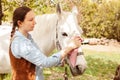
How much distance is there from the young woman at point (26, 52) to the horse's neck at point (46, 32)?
4.15ft

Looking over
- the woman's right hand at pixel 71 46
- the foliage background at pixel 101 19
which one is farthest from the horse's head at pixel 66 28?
the foliage background at pixel 101 19

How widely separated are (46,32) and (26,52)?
1555 mm

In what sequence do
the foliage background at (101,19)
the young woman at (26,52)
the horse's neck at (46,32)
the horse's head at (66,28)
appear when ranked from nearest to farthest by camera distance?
the young woman at (26,52)
the horse's head at (66,28)
the horse's neck at (46,32)
the foliage background at (101,19)

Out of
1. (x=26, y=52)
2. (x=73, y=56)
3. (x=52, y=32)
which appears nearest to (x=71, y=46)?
(x=26, y=52)

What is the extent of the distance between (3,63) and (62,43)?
106cm

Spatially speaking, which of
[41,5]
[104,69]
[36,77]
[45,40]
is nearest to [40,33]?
[45,40]

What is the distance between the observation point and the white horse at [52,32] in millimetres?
3564

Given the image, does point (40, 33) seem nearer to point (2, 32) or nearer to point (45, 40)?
point (45, 40)

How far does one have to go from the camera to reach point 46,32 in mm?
3939

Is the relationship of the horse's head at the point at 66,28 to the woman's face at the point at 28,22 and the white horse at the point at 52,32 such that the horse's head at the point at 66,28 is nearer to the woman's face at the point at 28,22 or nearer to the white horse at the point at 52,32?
the white horse at the point at 52,32

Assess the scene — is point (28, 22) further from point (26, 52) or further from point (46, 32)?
point (46, 32)

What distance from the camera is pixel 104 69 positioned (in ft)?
31.1

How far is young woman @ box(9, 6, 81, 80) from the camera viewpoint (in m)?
2.41

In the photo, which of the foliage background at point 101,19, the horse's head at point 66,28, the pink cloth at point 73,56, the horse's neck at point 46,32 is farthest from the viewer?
the foliage background at point 101,19
